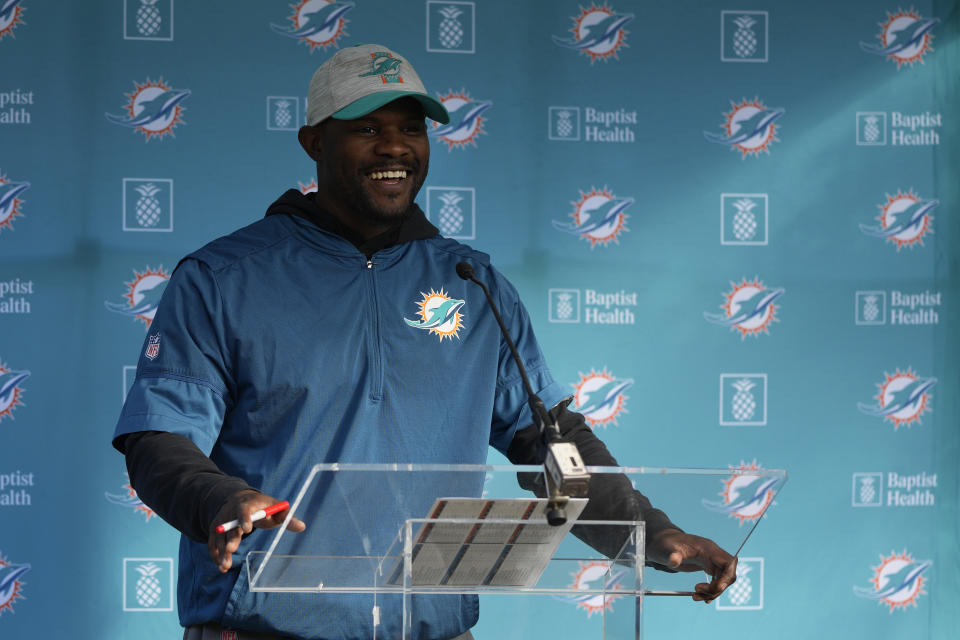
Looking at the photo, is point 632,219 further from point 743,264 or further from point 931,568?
point 931,568

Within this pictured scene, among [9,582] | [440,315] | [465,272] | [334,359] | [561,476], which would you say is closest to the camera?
[561,476]

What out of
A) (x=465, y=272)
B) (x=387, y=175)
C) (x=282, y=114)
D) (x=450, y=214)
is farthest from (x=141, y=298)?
(x=465, y=272)

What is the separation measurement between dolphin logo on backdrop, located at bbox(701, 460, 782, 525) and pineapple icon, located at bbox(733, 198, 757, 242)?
2.01 meters

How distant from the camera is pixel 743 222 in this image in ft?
10.1

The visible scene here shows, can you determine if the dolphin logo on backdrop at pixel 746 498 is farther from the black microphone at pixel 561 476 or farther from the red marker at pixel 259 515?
the red marker at pixel 259 515

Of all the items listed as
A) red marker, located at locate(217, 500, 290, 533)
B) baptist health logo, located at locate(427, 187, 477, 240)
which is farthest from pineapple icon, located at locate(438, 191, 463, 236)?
red marker, located at locate(217, 500, 290, 533)

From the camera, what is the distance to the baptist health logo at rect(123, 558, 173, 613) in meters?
2.86

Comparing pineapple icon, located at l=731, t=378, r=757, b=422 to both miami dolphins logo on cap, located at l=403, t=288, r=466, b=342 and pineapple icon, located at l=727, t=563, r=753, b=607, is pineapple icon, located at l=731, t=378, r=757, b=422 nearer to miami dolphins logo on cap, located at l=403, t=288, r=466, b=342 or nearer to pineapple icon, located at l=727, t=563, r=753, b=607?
pineapple icon, located at l=727, t=563, r=753, b=607

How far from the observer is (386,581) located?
111 cm

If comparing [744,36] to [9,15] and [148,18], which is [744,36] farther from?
[9,15]

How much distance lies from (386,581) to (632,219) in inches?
81.3

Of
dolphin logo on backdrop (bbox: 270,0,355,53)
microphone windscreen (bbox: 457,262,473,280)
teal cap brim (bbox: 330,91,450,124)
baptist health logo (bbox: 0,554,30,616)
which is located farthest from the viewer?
dolphin logo on backdrop (bbox: 270,0,355,53)

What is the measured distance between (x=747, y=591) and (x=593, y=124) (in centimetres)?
137

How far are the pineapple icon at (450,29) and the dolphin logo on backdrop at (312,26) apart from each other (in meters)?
0.29
